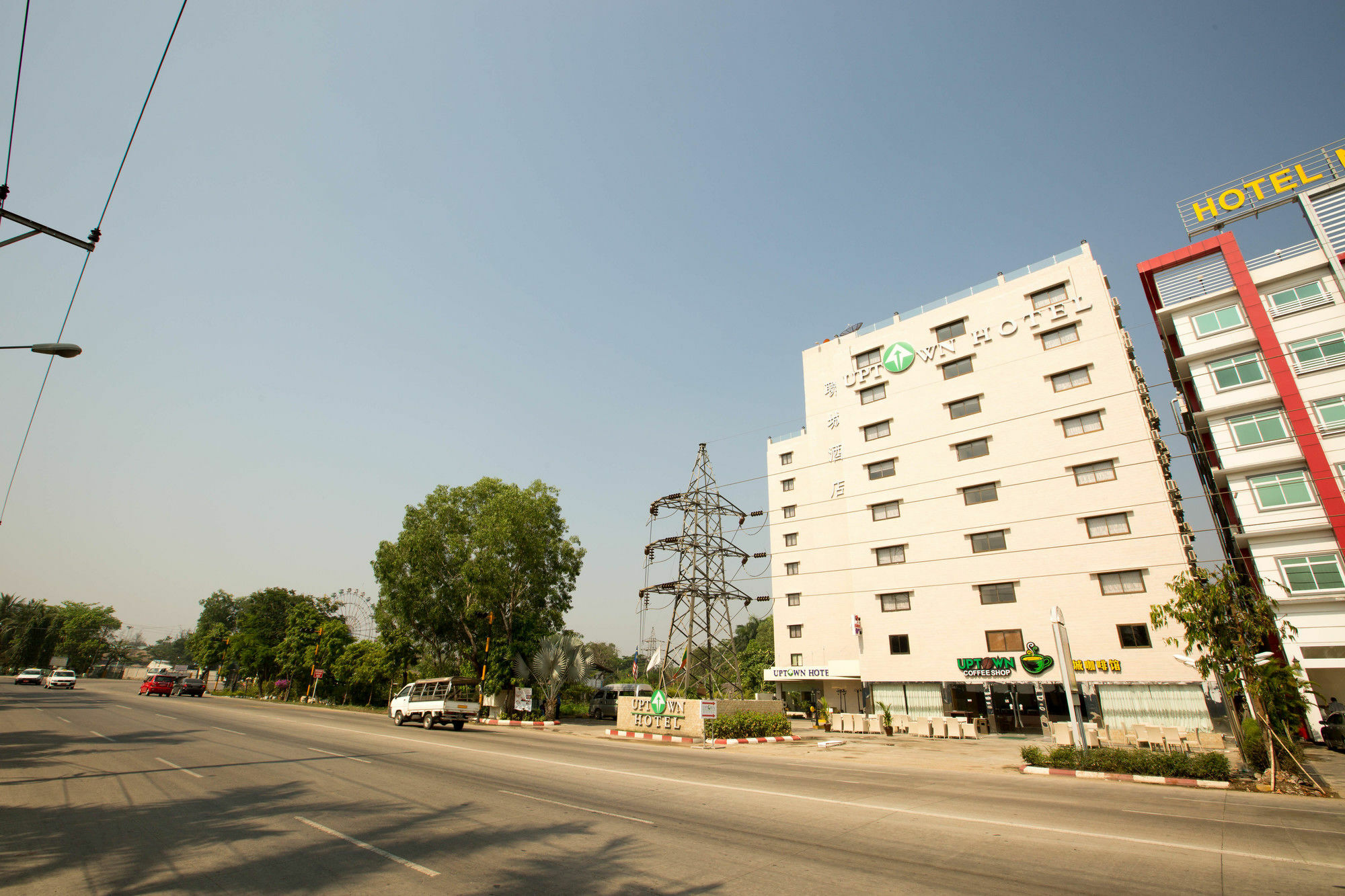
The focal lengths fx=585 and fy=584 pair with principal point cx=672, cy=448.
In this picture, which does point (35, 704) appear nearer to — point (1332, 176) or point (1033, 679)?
point (1033, 679)

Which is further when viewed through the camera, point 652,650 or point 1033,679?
point 652,650

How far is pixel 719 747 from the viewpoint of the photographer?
2389cm

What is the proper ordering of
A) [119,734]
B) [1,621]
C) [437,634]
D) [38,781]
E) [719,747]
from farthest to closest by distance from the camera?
1. [1,621]
2. [437,634]
3. [719,747]
4. [119,734]
5. [38,781]

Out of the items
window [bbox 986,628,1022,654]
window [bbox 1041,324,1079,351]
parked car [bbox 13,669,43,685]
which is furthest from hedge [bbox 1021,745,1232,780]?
parked car [bbox 13,669,43,685]

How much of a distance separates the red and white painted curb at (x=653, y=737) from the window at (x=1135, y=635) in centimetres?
2220

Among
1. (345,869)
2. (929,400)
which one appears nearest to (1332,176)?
(929,400)

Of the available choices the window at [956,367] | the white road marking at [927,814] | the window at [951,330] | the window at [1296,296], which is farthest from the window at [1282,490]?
the white road marking at [927,814]

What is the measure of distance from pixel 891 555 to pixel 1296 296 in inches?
973

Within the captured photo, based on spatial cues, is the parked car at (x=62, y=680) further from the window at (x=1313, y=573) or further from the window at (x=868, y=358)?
the window at (x=1313, y=573)

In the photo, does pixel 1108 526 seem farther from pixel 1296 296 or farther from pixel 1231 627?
pixel 1231 627

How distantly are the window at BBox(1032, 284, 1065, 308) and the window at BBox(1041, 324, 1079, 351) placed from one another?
178 centimetres

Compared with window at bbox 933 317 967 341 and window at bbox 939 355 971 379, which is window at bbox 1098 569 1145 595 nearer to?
window at bbox 939 355 971 379

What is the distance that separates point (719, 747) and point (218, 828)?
19.3 meters

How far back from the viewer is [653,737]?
27.3m
